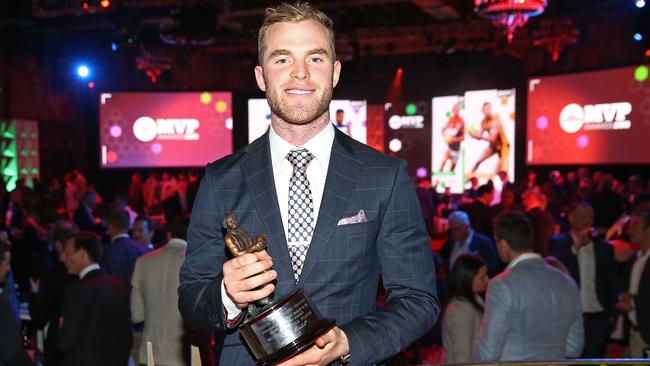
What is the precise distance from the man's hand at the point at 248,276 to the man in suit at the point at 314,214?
0.20m

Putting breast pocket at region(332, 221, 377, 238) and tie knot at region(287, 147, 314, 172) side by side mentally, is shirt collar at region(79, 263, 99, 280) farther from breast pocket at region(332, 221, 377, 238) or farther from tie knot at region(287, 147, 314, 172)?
breast pocket at region(332, 221, 377, 238)

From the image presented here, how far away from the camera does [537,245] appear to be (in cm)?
571

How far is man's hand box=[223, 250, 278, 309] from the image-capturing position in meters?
1.20

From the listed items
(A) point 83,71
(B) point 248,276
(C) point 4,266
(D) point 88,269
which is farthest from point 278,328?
(A) point 83,71

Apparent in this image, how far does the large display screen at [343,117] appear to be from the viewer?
57.8ft

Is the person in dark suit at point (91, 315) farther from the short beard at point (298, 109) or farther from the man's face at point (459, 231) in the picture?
the short beard at point (298, 109)

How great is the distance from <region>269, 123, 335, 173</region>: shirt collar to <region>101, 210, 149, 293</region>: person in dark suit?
4.15 metres

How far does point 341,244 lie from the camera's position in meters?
1.51

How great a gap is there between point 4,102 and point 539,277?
47.1ft

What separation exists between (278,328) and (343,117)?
16488 mm

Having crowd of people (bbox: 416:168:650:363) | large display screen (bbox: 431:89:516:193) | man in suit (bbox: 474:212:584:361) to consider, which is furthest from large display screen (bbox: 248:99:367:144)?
man in suit (bbox: 474:212:584:361)

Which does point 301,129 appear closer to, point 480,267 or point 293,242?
point 293,242

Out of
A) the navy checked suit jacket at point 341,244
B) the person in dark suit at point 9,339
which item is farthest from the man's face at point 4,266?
the navy checked suit jacket at point 341,244

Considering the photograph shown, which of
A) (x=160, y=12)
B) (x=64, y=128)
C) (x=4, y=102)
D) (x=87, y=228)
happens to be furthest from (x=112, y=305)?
(x=64, y=128)
